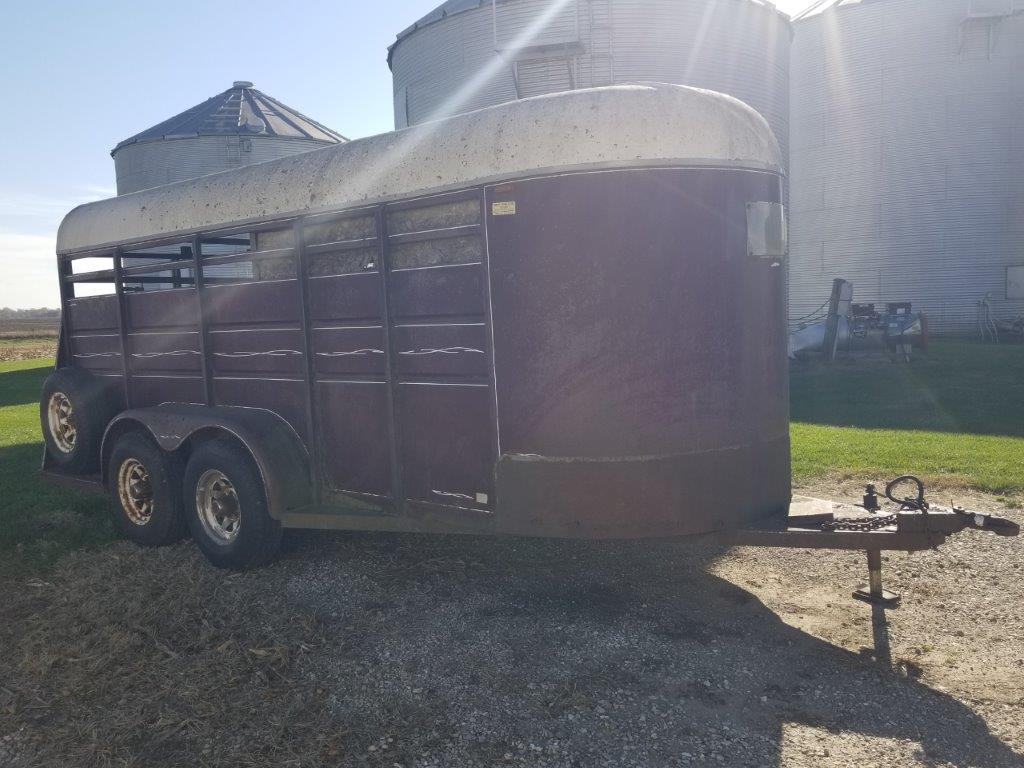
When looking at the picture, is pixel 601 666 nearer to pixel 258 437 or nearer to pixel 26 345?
pixel 258 437

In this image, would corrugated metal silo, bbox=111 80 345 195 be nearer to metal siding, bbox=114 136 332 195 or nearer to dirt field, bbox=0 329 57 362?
metal siding, bbox=114 136 332 195

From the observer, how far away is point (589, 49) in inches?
602

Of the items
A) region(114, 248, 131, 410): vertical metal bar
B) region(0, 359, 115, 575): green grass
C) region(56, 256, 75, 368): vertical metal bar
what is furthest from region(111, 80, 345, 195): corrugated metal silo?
region(114, 248, 131, 410): vertical metal bar

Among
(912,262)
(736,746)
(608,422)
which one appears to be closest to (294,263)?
(608,422)

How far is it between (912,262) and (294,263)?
2281cm

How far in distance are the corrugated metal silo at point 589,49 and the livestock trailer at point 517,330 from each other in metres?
10.3

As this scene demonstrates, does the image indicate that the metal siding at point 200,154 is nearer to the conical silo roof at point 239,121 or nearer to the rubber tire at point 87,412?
the conical silo roof at point 239,121

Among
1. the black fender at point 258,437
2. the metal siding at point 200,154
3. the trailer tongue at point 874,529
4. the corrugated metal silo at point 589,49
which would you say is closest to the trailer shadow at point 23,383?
the metal siding at point 200,154

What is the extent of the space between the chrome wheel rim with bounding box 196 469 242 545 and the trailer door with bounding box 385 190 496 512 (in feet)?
4.88

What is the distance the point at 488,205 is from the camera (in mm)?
4371

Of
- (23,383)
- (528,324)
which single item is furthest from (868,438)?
(23,383)

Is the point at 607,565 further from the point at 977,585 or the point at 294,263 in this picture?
the point at 294,263

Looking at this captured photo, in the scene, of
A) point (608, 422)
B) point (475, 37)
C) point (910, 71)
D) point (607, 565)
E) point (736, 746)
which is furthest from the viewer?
point (910, 71)

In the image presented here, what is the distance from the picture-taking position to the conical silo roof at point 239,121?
24031 millimetres
